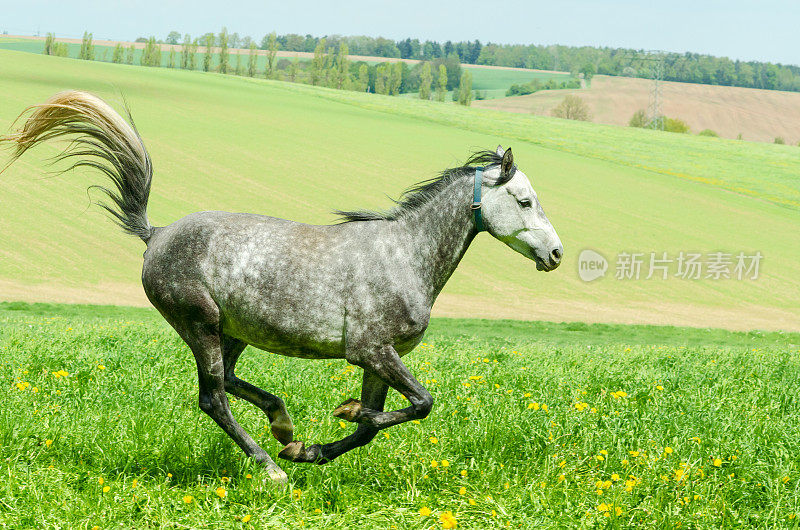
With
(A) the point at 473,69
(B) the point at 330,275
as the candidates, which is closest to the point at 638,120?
(A) the point at 473,69

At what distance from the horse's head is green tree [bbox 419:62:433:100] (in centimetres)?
11131

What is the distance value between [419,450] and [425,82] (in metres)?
114

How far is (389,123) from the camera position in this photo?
54125 mm

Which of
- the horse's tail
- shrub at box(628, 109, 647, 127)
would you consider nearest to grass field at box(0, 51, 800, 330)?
the horse's tail

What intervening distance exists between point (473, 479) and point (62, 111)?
3.86 metres

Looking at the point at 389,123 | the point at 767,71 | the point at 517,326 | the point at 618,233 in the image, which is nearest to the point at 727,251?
the point at 618,233

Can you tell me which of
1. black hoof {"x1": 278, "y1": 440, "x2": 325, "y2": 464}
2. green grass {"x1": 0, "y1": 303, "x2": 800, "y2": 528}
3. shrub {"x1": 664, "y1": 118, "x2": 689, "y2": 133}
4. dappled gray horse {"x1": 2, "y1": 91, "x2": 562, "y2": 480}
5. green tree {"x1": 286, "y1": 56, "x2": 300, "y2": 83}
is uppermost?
green tree {"x1": 286, "y1": 56, "x2": 300, "y2": 83}

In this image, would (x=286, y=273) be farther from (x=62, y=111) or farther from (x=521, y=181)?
(x=62, y=111)

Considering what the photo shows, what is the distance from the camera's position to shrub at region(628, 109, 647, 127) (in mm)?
91812

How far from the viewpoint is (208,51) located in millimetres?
99875

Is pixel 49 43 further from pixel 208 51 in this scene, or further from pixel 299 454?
pixel 299 454

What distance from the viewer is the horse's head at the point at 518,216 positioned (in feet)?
15.7
